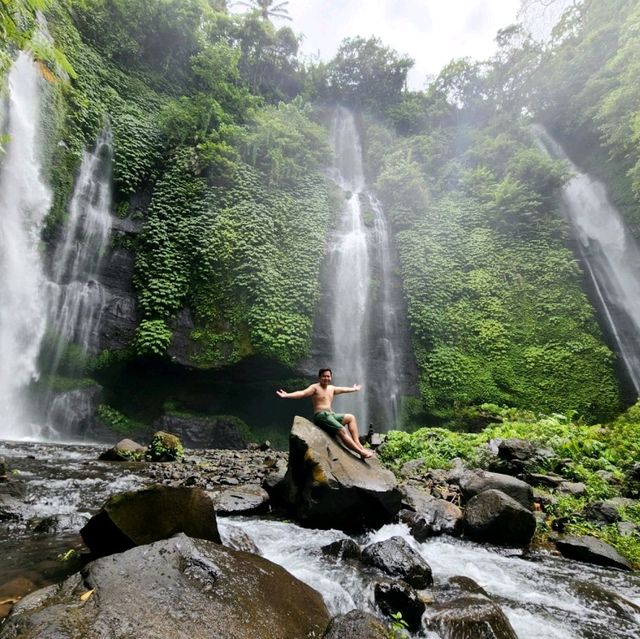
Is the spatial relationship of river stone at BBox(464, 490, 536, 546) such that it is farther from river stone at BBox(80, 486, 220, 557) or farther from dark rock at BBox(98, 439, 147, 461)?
dark rock at BBox(98, 439, 147, 461)

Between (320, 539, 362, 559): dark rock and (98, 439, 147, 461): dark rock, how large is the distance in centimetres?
605

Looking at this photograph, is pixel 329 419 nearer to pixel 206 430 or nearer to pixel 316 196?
pixel 206 430

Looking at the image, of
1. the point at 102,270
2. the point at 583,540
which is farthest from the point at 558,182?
the point at 102,270

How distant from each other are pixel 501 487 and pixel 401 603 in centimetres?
308

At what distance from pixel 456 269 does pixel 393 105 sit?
Answer: 1733 cm

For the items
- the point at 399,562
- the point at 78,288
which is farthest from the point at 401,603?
the point at 78,288

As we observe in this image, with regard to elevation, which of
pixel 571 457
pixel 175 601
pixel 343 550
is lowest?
pixel 343 550

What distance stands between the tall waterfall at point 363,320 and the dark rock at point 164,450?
5.87 meters

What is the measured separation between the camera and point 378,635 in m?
2.39

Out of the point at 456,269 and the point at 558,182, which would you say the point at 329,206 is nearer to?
the point at 456,269

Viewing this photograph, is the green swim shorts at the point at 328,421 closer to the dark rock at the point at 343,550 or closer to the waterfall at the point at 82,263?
the dark rock at the point at 343,550


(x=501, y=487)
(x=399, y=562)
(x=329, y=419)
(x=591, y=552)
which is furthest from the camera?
(x=329, y=419)

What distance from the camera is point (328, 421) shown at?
19.6 ft

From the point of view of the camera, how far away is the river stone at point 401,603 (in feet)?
9.38
